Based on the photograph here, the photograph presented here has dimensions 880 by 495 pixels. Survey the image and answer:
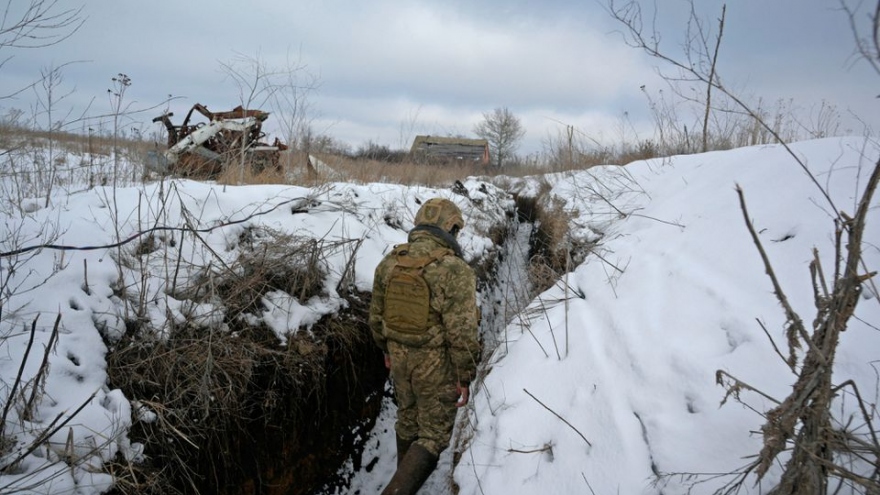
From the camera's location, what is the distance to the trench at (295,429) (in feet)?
8.07

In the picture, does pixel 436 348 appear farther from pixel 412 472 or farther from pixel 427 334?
pixel 412 472

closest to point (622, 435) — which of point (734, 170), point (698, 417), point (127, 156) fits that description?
point (698, 417)

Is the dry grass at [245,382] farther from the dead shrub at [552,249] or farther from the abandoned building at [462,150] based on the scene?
the abandoned building at [462,150]

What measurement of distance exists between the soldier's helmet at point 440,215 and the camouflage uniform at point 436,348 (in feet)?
0.28

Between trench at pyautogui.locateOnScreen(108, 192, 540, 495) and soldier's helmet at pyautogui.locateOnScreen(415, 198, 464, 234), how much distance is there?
44.2 inches

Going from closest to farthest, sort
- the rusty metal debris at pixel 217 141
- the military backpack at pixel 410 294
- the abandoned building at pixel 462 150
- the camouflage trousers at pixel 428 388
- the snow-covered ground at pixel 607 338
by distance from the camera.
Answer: the snow-covered ground at pixel 607 338, the military backpack at pixel 410 294, the camouflage trousers at pixel 428 388, the rusty metal debris at pixel 217 141, the abandoned building at pixel 462 150

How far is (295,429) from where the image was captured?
3.09m

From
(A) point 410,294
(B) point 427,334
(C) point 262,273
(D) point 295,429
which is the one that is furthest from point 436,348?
(C) point 262,273

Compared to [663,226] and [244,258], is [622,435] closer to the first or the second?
[663,226]

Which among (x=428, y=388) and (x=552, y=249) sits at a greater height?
(x=552, y=249)

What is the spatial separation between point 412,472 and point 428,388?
537mm

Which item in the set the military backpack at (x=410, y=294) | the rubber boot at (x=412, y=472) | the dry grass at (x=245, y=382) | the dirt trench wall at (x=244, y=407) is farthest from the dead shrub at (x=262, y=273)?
the rubber boot at (x=412, y=472)

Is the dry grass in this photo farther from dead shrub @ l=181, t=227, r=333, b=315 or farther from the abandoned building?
the abandoned building

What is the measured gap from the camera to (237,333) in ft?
10.2
